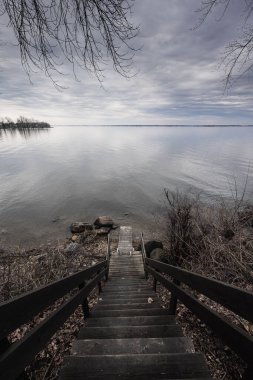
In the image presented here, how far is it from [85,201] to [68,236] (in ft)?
25.9

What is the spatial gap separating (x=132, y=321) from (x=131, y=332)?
1.32 ft

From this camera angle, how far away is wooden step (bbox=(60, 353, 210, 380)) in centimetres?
189

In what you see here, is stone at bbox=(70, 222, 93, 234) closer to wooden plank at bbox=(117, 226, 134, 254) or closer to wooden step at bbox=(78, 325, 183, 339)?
wooden plank at bbox=(117, 226, 134, 254)

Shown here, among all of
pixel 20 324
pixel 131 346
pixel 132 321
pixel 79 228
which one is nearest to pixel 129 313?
pixel 132 321

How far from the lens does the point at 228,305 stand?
1649 millimetres

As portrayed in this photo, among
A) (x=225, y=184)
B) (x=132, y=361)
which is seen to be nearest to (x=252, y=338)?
(x=132, y=361)

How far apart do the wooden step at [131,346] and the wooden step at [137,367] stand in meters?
0.28

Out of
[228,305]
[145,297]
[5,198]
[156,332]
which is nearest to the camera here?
[228,305]

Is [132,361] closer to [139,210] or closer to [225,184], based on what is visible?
[139,210]

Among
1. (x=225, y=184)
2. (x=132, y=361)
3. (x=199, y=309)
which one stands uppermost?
(x=199, y=309)

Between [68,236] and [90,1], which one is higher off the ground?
[90,1]

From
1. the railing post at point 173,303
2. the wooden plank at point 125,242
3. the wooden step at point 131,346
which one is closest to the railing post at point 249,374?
the wooden step at point 131,346

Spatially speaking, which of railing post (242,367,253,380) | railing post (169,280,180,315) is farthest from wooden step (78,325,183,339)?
railing post (242,367,253,380)

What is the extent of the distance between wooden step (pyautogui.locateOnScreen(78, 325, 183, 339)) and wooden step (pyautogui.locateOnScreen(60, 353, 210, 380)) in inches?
25.7
